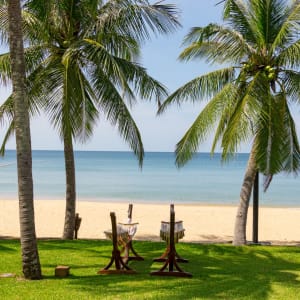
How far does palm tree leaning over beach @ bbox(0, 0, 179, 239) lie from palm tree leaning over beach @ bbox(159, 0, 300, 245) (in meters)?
1.11

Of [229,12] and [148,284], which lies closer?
[148,284]

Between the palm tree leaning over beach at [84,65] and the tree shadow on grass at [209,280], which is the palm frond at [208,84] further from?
the tree shadow on grass at [209,280]

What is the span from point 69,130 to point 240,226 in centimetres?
455

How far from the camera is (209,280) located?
613 cm

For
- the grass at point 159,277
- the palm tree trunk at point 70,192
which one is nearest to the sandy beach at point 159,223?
the palm tree trunk at point 70,192

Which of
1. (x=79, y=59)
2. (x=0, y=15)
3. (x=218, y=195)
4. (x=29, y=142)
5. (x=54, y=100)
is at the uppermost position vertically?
(x=0, y=15)

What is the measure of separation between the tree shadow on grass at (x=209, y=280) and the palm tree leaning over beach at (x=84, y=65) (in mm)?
2352

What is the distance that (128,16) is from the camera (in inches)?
351

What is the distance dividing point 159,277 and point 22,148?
2.54 metres

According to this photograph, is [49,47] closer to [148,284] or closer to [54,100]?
[54,100]

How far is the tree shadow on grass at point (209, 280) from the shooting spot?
17.5ft

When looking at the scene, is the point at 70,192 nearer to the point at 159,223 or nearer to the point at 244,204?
the point at 244,204

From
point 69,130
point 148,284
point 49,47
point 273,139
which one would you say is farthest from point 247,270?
point 49,47

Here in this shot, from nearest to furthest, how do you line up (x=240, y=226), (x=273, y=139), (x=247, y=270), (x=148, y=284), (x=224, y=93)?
(x=148, y=284) → (x=247, y=270) → (x=273, y=139) → (x=224, y=93) → (x=240, y=226)
